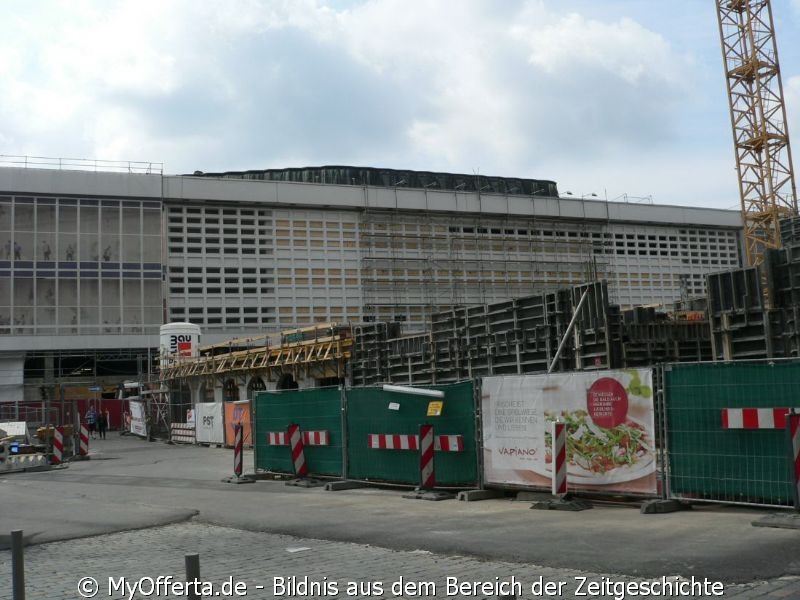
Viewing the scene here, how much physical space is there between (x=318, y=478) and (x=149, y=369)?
127ft

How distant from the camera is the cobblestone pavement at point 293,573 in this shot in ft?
21.2

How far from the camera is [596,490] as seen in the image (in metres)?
11.0

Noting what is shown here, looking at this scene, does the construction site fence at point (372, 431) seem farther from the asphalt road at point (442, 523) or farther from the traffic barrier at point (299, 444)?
the asphalt road at point (442, 523)

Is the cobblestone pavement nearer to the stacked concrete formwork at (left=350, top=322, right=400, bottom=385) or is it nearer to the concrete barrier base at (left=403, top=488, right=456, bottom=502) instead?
the concrete barrier base at (left=403, top=488, right=456, bottom=502)

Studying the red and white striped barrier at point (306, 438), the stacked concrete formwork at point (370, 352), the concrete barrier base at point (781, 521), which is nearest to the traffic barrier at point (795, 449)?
the concrete barrier base at point (781, 521)

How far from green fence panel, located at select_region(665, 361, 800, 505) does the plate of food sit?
0.40 meters

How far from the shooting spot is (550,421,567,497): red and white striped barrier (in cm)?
1094

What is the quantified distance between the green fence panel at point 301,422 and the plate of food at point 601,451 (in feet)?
15.5

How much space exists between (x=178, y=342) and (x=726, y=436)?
39.3 meters

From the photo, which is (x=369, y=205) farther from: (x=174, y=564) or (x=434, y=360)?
(x=174, y=564)

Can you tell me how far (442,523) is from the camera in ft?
33.5

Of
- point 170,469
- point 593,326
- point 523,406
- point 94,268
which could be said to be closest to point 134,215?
point 94,268

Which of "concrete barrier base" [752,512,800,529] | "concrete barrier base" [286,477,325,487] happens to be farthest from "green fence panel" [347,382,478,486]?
"concrete barrier base" [752,512,800,529]

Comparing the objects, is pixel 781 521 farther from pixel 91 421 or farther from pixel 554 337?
pixel 91 421
